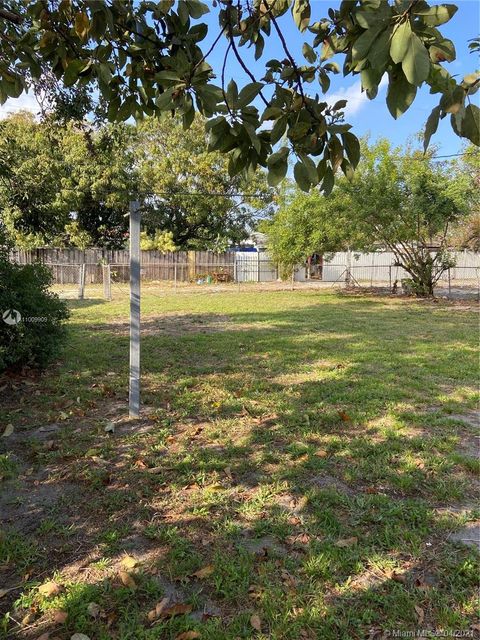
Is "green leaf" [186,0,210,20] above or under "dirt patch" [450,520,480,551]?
above

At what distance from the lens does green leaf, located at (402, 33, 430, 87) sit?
102cm

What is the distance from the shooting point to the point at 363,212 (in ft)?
44.7

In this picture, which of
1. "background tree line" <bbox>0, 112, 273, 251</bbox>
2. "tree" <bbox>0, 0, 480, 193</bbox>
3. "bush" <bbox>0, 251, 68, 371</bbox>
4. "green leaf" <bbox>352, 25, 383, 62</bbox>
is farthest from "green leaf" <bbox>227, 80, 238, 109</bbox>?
"background tree line" <bbox>0, 112, 273, 251</bbox>

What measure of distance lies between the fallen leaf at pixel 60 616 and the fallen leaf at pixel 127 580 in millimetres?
259

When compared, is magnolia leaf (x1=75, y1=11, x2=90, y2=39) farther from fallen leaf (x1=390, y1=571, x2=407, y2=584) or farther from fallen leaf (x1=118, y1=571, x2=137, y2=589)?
fallen leaf (x1=390, y1=571, x2=407, y2=584)

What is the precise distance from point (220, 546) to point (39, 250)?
74.0 feet

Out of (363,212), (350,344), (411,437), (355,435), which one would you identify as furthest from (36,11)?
(363,212)

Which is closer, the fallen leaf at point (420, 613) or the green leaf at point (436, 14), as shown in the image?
the green leaf at point (436, 14)

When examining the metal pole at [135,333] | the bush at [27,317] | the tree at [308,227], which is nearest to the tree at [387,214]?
the tree at [308,227]

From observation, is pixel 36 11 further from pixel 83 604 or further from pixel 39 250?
pixel 39 250

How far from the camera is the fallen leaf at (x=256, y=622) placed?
1.79 m

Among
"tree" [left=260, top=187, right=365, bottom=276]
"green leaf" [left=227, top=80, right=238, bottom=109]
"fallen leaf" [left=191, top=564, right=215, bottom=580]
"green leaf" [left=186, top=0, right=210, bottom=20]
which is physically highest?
"tree" [left=260, top=187, right=365, bottom=276]

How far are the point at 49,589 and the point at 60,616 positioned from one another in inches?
7.2

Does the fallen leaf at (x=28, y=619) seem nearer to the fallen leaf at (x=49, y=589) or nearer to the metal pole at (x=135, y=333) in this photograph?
the fallen leaf at (x=49, y=589)
